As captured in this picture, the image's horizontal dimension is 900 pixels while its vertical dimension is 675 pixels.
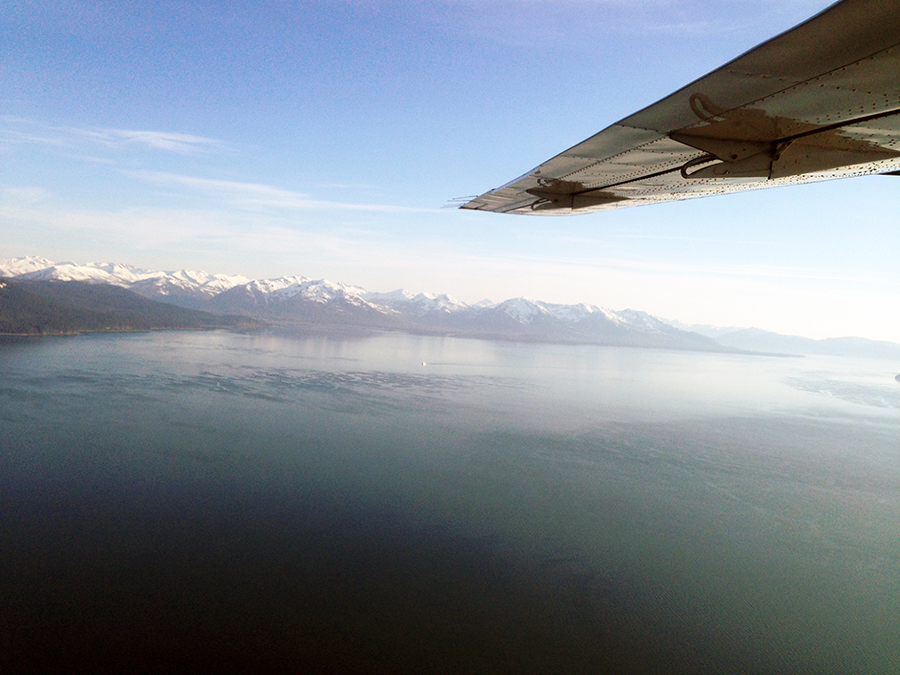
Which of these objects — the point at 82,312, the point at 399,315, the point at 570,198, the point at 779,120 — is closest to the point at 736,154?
the point at 779,120

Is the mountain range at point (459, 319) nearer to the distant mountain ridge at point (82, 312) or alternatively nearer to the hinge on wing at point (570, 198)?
the distant mountain ridge at point (82, 312)

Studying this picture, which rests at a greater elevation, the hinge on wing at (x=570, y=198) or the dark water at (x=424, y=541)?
the hinge on wing at (x=570, y=198)

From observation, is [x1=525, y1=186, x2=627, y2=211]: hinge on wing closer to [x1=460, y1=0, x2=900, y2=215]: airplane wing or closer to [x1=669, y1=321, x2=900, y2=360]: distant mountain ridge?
[x1=460, y1=0, x2=900, y2=215]: airplane wing

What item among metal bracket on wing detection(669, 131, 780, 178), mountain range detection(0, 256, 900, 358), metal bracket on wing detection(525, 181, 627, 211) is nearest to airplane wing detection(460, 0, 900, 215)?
metal bracket on wing detection(669, 131, 780, 178)

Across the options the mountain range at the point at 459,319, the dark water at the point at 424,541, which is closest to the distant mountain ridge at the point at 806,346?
the mountain range at the point at 459,319

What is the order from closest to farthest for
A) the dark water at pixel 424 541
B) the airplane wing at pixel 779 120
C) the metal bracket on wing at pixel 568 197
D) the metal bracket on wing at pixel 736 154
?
the airplane wing at pixel 779 120 < the metal bracket on wing at pixel 736 154 < the metal bracket on wing at pixel 568 197 < the dark water at pixel 424 541

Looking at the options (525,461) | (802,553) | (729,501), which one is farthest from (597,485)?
(802,553)
